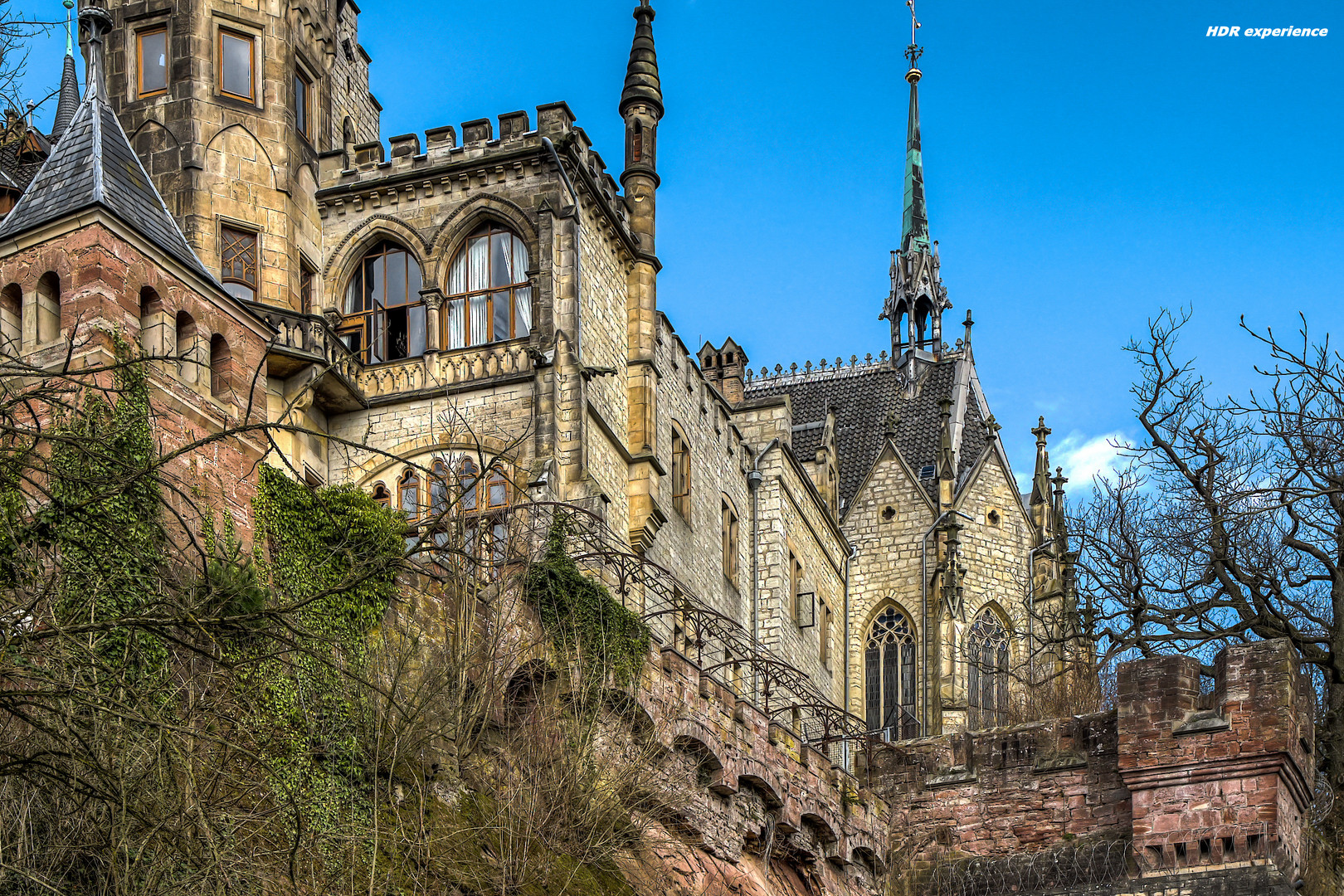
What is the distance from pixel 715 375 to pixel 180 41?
18.1 meters

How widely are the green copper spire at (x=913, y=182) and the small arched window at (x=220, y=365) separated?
40.4 meters

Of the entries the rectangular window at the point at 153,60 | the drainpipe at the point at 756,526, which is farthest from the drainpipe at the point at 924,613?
the rectangular window at the point at 153,60

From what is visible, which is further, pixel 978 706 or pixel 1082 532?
pixel 978 706

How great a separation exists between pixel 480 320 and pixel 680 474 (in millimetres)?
5340

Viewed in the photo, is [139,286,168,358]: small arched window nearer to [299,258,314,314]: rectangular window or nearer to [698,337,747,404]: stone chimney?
[299,258,314,314]: rectangular window

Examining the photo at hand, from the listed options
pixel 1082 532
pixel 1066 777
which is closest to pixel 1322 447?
pixel 1082 532

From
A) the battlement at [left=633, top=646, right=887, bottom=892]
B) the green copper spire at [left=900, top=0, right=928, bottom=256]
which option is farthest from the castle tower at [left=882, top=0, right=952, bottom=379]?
the battlement at [left=633, top=646, right=887, bottom=892]

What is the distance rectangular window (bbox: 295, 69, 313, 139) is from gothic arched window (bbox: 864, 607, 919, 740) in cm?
1987

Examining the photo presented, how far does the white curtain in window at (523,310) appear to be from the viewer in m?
30.4

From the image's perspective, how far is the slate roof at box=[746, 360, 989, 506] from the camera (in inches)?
1977

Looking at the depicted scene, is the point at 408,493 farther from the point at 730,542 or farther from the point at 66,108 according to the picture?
the point at 730,542

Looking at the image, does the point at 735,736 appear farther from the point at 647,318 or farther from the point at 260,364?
the point at 647,318

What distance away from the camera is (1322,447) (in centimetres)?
2800

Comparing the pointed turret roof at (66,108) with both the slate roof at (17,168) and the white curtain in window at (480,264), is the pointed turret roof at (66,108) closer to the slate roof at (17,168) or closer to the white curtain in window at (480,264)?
the slate roof at (17,168)
